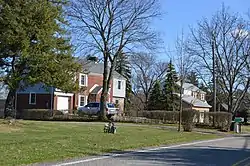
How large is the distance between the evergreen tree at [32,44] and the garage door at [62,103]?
28.8 metres

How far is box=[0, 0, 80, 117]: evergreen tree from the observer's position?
2486 centimetres

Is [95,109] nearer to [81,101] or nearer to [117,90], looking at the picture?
[81,101]

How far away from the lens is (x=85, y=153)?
1631 centimetres

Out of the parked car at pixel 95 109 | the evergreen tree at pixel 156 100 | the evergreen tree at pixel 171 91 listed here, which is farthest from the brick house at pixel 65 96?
the evergreen tree at pixel 171 91

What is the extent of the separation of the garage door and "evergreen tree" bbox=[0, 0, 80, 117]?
2877 cm

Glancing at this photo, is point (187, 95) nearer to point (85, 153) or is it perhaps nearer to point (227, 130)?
point (227, 130)

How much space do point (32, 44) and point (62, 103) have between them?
3205 centimetres

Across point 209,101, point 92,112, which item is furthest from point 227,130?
point 209,101

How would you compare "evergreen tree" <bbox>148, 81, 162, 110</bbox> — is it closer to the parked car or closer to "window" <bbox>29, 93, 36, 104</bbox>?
the parked car

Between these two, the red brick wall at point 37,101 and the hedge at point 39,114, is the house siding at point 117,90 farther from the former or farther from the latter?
the hedge at point 39,114

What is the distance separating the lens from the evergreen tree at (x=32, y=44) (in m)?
24.9

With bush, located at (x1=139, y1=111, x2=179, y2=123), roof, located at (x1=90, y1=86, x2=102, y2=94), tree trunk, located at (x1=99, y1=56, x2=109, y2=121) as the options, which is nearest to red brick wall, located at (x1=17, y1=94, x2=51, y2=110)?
roof, located at (x1=90, y1=86, x2=102, y2=94)

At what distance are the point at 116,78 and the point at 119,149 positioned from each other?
5021 centimetres

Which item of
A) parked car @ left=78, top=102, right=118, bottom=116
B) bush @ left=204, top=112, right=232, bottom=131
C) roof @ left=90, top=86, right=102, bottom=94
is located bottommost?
bush @ left=204, top=112, right=232, bottom=131
